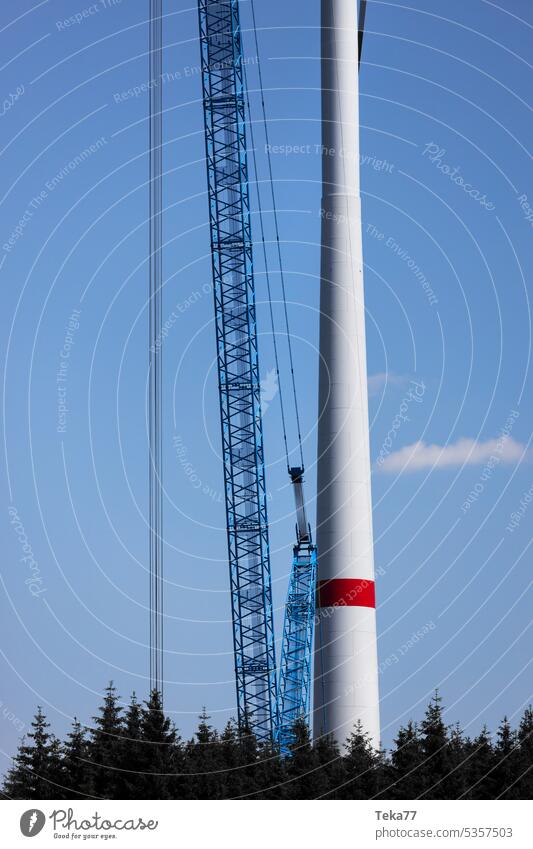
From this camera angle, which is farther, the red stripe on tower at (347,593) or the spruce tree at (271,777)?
the red stripe on tower at (347,593)

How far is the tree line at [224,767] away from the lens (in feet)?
239

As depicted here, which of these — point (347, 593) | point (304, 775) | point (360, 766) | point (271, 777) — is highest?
point (347, 593)

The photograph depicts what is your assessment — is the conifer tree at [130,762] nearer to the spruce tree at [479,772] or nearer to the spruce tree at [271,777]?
the spruce tree at [271,777]

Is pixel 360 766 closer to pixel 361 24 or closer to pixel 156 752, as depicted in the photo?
pixel 156 752

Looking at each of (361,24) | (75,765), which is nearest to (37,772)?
(75,765)

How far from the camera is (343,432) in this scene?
78438mm

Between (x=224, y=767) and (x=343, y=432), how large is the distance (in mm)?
20831

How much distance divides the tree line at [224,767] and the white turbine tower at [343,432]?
85.9 inches

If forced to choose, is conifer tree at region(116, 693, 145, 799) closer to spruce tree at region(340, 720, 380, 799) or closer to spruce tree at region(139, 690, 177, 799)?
spruce tree at region(139, 690, 177, 799)

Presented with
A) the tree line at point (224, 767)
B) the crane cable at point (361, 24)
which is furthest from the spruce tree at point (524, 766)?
the crane cable at point (361, 24)

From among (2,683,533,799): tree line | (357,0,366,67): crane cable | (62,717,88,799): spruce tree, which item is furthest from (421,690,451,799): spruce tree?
(357,0,366,67): crane cable

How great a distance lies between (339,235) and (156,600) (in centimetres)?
2431
